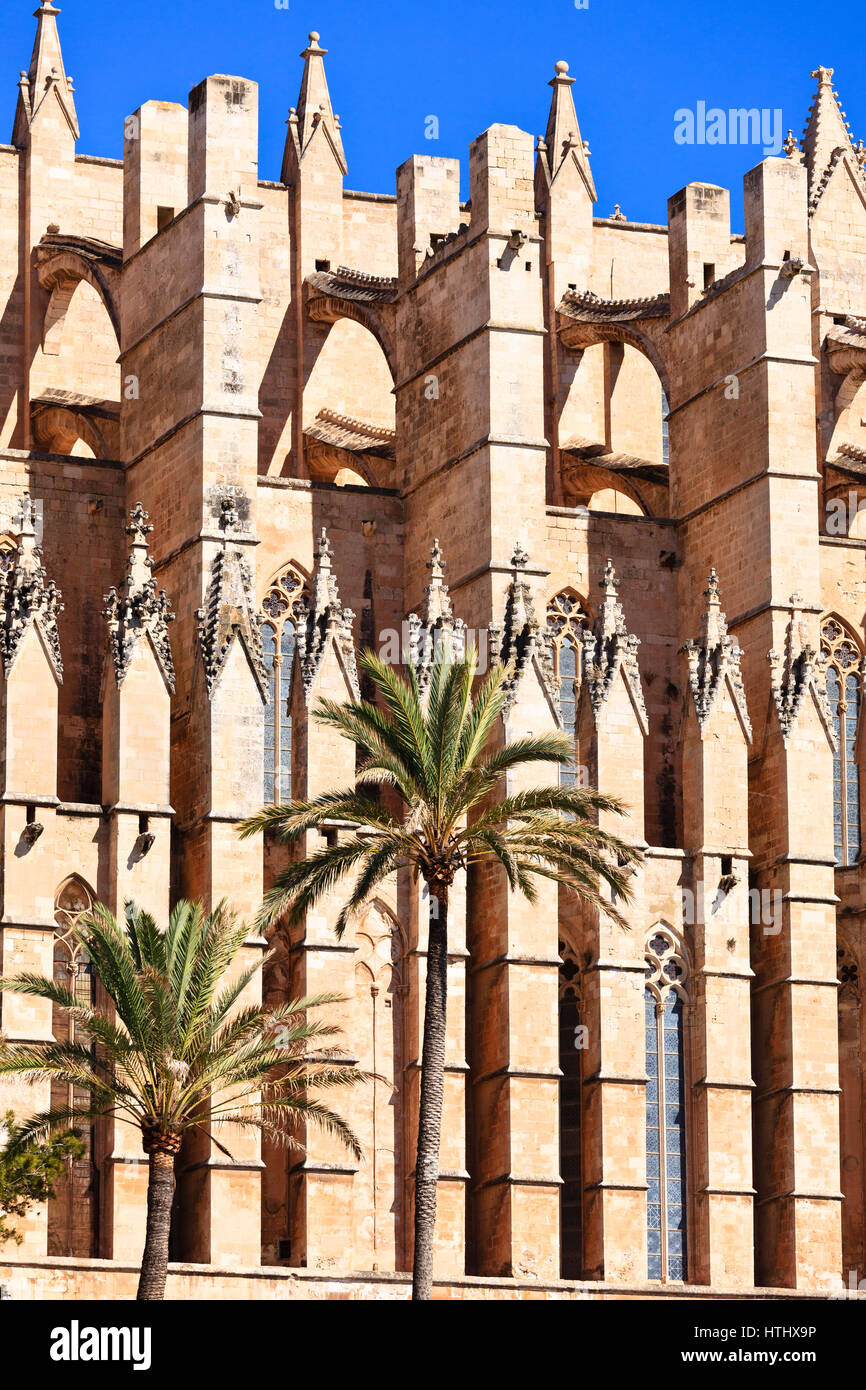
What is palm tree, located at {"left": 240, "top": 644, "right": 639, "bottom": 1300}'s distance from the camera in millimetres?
40188

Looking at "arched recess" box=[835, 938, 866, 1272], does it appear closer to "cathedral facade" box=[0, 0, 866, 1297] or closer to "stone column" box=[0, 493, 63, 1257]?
"cathedral facade" box=[0, 0, 866, 1297]

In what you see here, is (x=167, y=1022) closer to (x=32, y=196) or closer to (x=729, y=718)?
(x=729, y=718)

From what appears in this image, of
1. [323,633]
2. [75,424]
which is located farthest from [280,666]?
[75,424]

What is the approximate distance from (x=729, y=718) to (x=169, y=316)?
10.5 meters

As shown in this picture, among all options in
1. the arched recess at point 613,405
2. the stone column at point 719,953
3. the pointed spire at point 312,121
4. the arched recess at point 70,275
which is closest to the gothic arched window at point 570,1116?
the stone column at point 719,953

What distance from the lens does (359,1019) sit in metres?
46.2

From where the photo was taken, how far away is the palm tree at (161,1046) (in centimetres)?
3897

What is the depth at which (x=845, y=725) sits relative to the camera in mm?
52125

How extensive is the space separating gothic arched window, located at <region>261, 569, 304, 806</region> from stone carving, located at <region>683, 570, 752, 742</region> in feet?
20.2

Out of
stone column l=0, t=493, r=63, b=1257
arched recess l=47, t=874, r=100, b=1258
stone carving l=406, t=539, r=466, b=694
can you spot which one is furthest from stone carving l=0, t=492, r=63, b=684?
stone carving l=406, t=539, r=466, b=694

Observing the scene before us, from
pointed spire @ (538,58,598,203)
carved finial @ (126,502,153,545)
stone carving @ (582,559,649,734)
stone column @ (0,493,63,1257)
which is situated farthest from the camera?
pointed spire @ (538,58,598,203)

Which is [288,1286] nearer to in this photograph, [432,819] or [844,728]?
[432,819]

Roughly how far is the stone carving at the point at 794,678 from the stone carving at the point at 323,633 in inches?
269

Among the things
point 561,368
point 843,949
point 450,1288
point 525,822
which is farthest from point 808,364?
point 450,1288
